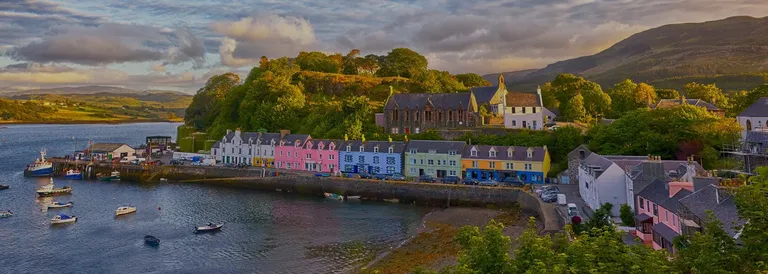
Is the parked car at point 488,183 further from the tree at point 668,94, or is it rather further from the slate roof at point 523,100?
the tree at point 668,94

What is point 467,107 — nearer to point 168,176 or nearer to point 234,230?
point 234,230

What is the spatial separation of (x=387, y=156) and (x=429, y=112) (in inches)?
460

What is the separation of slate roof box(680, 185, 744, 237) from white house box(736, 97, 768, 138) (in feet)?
91.2

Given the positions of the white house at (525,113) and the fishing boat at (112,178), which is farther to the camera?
the fishing boat at (112,178)

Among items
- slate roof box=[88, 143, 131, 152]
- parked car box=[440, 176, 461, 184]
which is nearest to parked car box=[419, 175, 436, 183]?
parked car box=[440, 176, 461, 184]

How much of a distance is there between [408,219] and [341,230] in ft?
19.7

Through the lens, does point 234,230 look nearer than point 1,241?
No

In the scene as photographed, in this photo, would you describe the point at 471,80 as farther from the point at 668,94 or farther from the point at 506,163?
the point at 506,163

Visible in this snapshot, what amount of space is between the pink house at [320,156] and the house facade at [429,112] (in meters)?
10.4

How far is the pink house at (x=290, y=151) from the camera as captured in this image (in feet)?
188

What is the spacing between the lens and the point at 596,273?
963 centimetres

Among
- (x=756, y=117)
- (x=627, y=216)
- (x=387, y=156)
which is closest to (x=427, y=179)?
(x=387, y=156)

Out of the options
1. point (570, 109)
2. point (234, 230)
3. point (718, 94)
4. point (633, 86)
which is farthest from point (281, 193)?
Result: point (718, 94)

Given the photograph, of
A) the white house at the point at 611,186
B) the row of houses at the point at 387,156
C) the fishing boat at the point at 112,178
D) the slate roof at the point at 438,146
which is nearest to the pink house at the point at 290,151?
the row of houses at the point at 387,156
